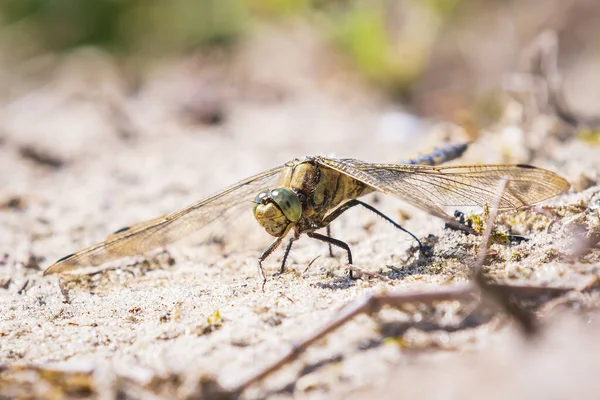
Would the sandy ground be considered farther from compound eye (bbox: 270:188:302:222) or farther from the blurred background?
the blurred background

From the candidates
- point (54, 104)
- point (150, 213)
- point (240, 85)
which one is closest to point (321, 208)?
point (150, 213)

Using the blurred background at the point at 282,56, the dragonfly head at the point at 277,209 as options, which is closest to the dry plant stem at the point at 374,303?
the dragonfly head at the point at 277,209

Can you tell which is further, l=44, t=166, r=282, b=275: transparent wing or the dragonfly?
l=44, t=166, r=282, b=275: transparent wing

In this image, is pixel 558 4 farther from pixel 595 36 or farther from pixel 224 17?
pixel 224 17

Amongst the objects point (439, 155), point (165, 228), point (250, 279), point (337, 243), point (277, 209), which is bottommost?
point (250, 279)

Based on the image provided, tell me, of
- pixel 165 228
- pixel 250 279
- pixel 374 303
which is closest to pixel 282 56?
pixel 165 228

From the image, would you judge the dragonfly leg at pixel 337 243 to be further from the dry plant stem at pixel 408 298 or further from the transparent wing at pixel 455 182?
the dry plant stem at pixel 408 298

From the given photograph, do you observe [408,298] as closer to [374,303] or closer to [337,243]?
[374,303]

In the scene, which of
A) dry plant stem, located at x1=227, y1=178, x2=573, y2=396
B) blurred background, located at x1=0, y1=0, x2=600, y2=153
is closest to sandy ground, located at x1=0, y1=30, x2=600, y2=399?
dry plant stem, located at x1=227, y1=178, x2=573, y2=396
